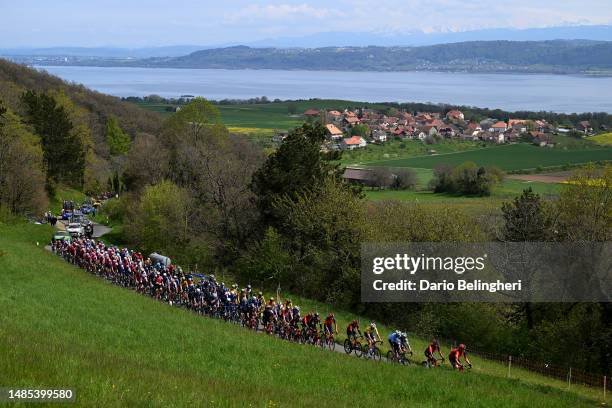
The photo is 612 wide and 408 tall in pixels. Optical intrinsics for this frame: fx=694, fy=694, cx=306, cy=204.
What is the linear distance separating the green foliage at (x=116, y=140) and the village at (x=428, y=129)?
4822cm

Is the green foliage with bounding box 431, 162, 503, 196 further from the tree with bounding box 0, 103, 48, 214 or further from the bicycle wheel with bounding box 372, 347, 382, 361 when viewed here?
the bicycle wheel with bounding box 372, 347, 382, 361

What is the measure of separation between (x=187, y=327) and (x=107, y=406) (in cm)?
1179

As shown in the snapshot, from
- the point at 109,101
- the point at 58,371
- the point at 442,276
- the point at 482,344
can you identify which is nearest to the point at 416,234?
the point at 442,276

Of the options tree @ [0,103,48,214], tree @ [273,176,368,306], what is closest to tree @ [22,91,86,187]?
tree @ [0,103,48,214]

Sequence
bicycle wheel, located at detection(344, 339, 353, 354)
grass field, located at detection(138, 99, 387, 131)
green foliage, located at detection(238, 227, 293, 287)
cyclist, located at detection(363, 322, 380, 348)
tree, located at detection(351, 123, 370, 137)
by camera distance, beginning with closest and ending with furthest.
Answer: cyclist, located at detection(363, 322, 380, 348), bicycle wheel, located at detection(344, 339, 353, 354), green foliage, located at detection(238, 227, 293, 287), grass field, located at detection(138, 99, 387, 131), tree, located at detection(351, 123, 370, 137)

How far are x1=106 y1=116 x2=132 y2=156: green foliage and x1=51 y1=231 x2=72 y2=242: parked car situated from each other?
132 ft

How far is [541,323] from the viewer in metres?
27.2

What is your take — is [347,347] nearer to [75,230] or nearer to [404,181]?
[75,230]

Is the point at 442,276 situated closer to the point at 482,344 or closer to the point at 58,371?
the point at 482,344

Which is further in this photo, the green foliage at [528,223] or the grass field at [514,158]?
the grass field at [514,158]

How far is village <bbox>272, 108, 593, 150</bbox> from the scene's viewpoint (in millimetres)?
145000

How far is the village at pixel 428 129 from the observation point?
14500 cm

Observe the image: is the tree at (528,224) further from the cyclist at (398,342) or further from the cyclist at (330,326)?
the cyclist at (398,342)

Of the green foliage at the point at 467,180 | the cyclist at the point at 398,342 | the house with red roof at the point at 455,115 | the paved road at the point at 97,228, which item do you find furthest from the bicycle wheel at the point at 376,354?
the house with red roof at the point at 455,115
